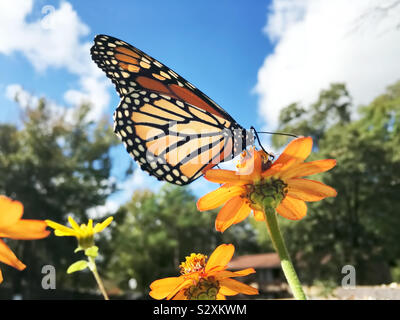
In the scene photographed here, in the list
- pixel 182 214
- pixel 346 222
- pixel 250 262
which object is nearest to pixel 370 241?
pixel 346 222

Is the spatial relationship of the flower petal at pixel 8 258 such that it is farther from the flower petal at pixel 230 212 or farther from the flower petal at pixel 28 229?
the flower petal at pixel 230 212

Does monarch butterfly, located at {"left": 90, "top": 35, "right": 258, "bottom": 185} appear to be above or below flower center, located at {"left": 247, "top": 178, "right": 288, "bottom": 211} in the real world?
above

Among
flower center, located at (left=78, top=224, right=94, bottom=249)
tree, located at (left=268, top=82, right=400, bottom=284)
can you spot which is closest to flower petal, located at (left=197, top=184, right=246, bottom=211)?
flower center, located at (left=78, top=224, right=94, bottom=249)

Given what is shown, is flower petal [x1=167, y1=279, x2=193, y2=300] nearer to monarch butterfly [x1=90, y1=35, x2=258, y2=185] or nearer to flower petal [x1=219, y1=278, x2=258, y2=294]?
flower petal [x1=219, y1=278, x2=258, y2=294]

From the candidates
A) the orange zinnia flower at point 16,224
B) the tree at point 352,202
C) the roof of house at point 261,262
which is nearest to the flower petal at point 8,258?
the orange zinnia flower at point 16,224

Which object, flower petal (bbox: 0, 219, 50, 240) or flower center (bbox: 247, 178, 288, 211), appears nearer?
flower petal (bbox: 0, 219, 50, 240)
